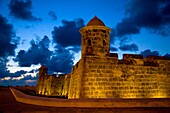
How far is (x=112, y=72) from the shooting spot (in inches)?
503

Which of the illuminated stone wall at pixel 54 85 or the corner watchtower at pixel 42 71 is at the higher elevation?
the corner watchtower at pixel 42 71

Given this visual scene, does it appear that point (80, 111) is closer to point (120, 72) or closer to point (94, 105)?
point (94, 105)

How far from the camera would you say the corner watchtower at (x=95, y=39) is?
13.3 m

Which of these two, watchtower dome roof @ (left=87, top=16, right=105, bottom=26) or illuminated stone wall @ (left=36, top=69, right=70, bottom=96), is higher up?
watchtower dome roof @ (left=87, top=16, right=105, bottom=26)

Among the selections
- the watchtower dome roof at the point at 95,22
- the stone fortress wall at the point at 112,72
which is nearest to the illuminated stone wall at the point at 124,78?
the stone fortress wall at the point at 112,72

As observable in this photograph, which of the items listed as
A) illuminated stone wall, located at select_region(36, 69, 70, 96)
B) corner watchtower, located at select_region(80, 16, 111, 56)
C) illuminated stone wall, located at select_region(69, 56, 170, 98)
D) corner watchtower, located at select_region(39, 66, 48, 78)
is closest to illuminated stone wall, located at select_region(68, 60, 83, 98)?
illuminated stone wall, located at select_region(69, 56, 170, 98)

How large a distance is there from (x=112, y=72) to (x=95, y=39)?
2.51 metres

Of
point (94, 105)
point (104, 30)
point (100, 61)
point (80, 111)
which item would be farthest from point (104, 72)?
point (80, 111)

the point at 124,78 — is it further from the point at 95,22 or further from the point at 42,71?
the point at 42,71

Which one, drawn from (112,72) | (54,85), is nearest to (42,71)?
(54,85)

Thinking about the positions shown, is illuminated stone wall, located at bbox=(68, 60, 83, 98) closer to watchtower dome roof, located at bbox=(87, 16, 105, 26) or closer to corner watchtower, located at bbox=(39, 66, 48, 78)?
watchtower dome roof, located at bbox=(87, 16, 105, 26)

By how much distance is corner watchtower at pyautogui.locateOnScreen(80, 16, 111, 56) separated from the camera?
1328 cm

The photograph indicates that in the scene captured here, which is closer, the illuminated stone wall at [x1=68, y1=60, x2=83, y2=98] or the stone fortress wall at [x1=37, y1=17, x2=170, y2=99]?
the stone fortress wall at [x1=37, y1=17, x2=170, y2=99]

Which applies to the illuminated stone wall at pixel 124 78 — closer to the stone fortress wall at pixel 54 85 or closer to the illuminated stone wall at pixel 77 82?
the illuminated stone wall at pixel 77 82
